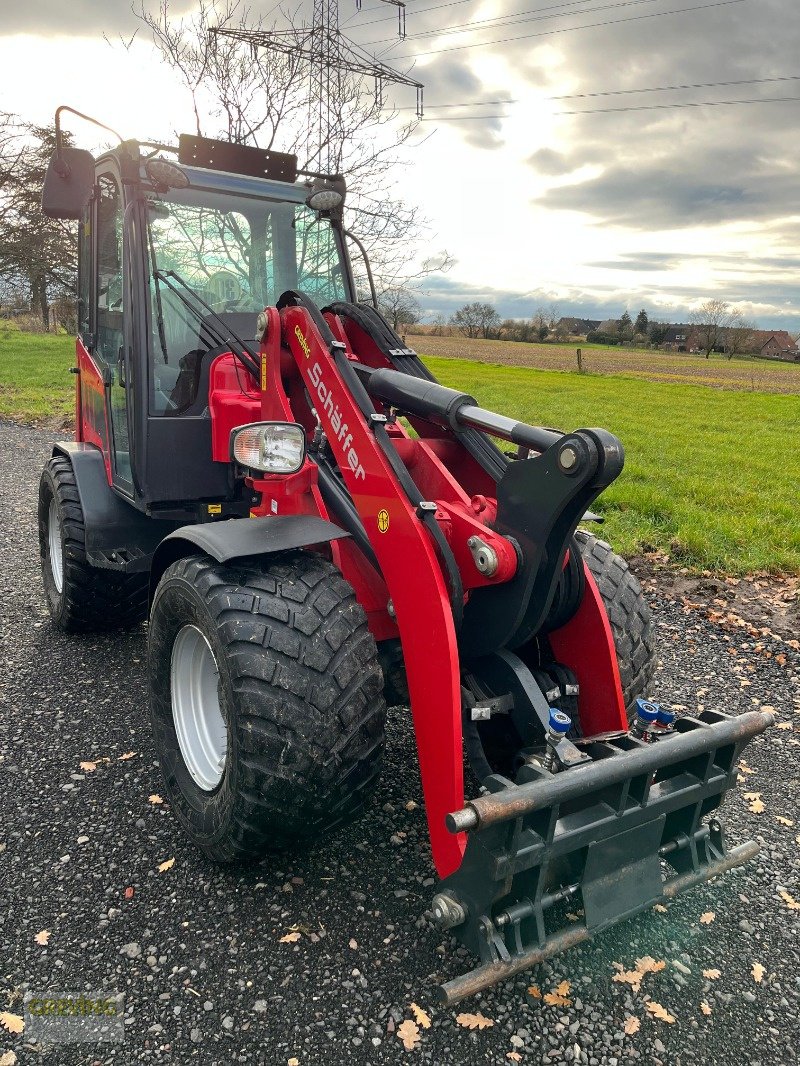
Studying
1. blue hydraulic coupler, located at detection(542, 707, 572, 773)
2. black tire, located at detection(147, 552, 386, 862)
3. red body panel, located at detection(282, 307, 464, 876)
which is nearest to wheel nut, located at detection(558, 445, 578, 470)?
red body panel, located at detection(282, 307, 464, 876)

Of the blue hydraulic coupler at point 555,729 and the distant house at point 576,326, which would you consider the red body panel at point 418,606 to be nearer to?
the blue hydraulic coupler at point 555,729

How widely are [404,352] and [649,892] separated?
2215 mm

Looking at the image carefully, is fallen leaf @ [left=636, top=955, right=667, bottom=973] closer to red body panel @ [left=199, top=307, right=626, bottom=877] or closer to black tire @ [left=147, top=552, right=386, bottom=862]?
red body panel @ [left=199, top=307, right=626, bottom=877]

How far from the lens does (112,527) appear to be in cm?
459

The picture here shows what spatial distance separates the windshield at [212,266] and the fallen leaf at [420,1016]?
116 inches

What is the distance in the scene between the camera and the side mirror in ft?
12.9

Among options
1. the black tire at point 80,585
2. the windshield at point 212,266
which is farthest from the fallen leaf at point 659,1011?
the black tire at point 80,585

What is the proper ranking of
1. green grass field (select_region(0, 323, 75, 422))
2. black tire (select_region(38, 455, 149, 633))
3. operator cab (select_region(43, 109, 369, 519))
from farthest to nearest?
green grass field (select_region(0, 323, 75, 422)), black tire (select_region(38, 455, 149, 633)), operator cab (select_region(43, 109, 369, 519))

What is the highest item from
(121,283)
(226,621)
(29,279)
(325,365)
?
(29,279)

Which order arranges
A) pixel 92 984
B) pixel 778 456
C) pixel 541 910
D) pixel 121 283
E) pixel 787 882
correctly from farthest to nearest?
pixel 778 456 → pixel 121 283 → pixel 787 882 → pixel 92 984 → pixel 541 910

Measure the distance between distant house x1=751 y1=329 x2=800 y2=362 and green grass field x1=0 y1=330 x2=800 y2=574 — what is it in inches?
1930

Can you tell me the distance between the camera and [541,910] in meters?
2.22

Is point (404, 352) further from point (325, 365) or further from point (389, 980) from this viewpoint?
point (389, 980)

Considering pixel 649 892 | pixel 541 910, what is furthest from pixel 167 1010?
pixel 649 892
